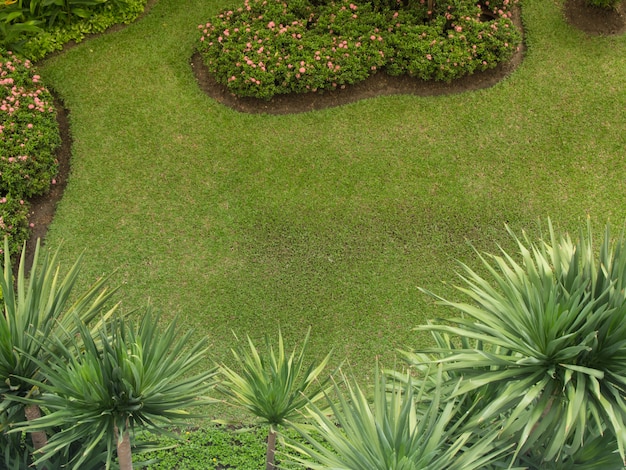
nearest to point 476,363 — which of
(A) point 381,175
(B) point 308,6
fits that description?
(A) point 381,175

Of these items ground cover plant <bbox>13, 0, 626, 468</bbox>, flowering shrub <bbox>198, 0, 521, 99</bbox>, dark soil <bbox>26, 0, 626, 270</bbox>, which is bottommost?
ground cover plant <bbox>13, 0, 626, 468</bbox>

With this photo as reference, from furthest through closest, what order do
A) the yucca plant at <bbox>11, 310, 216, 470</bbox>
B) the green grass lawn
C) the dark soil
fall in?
the dark soil
the green grass lawn
the yucca plant at <bbox>11, 310, 216, 470</bbox>

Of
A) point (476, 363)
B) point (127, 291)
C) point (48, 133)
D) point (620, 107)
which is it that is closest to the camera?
point (476, 363)

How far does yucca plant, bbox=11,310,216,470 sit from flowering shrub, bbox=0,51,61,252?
3.63 meters

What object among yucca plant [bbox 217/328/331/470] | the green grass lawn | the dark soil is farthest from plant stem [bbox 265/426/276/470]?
the dark soil

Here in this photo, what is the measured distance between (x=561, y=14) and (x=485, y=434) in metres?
7.44

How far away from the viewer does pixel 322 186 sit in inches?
322

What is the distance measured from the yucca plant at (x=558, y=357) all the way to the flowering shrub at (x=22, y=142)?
5.39 m

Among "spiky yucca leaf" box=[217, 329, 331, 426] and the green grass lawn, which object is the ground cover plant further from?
"spiky yucca leaf" box=[217, 329, 331, 426]

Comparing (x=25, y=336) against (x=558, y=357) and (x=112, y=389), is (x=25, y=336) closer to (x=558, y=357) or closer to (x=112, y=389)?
(x=112, y=389)

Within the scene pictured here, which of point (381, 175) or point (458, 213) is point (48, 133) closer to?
point (381, 175)

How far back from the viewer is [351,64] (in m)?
8.80

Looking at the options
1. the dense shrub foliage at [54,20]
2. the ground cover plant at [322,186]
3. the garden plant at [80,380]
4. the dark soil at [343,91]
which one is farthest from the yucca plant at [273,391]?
the dense shrub foliage at [54,20]

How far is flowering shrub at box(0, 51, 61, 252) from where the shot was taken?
7.64 m
